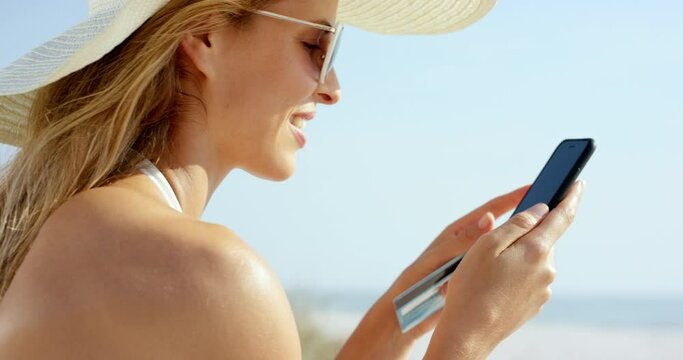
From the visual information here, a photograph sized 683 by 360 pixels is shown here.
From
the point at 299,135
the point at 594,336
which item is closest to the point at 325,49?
the point at 299,135

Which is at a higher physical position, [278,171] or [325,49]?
[325,49]

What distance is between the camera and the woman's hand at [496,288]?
1.98 metres

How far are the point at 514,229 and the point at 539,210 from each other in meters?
0.15

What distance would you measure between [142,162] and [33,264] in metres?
0.40

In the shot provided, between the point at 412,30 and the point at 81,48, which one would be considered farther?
the point at 412,30

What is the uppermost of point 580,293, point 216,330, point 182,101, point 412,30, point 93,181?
point 412,30

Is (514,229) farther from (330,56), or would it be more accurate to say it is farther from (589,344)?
(589,344)

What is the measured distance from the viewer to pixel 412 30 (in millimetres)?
3379

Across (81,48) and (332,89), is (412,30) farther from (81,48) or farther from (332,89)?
(81,48)

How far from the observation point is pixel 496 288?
202 centimetres

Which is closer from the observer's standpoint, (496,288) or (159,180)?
(496,288)

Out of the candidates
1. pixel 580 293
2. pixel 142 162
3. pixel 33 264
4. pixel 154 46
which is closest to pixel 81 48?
pixel 154 46

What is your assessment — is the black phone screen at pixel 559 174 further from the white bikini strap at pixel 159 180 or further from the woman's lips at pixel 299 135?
the white bikini strap at pixel 159 180

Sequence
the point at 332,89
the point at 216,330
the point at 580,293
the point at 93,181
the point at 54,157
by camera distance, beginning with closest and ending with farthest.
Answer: the point at 216,330 → the point at 93,181 → the point at 54,157 → the point at 332,89 → the point at 580,293
